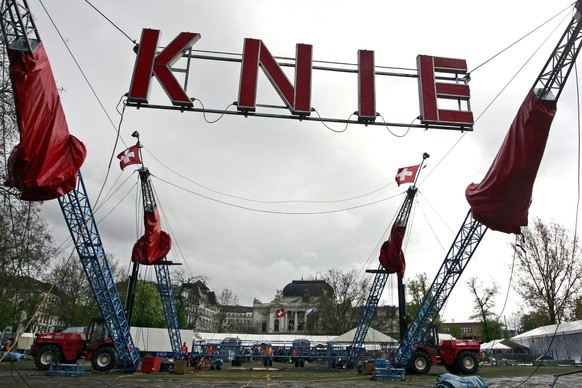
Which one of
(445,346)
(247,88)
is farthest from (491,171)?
(445,346)

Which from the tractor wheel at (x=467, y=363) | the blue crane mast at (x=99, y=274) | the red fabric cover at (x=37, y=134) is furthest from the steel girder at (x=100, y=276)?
the tractor wheel at (x=467, y=363)

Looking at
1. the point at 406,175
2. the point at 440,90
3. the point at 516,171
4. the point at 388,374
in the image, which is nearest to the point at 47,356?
the point at 388,374

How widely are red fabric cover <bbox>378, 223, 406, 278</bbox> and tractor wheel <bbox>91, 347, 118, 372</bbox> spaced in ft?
60.9

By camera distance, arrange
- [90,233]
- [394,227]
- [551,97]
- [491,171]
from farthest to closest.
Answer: [394,227], [90,233], [491,171], [551,97]

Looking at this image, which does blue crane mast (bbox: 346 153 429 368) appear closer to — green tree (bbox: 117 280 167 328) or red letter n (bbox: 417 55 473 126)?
red letter n (bbox: 417 55 473 126)

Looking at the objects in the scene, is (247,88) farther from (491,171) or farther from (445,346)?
(445,346)

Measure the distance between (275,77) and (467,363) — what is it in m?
23.0

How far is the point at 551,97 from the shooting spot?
10.7 meters

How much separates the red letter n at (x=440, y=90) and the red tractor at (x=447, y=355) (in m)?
19.7

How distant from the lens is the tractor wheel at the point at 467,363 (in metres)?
25.6

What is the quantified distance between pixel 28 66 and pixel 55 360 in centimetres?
2150

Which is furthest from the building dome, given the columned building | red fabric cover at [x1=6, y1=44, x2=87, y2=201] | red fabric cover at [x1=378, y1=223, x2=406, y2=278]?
red fabric cover at [x1=6, y1=44, x2=87, y2=201]

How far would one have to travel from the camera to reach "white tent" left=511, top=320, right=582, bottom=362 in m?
38.8

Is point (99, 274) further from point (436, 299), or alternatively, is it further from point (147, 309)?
point (147, 309)
